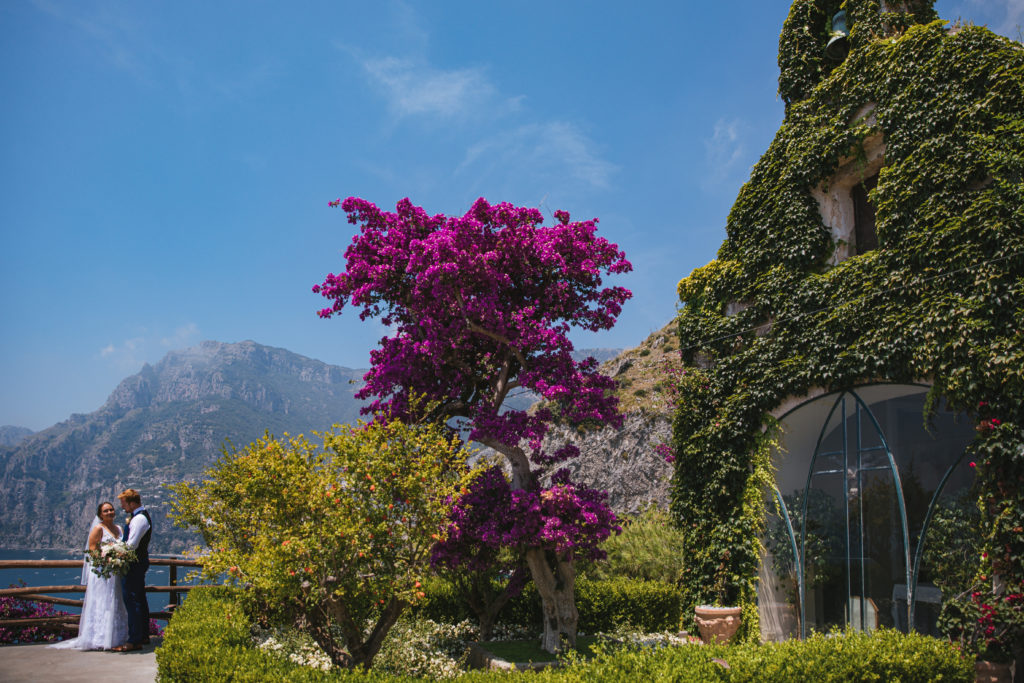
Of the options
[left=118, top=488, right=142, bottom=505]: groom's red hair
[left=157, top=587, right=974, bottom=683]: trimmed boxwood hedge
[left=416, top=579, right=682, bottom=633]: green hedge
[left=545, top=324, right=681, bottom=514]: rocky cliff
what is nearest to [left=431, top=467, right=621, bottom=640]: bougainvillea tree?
[left=416, top=579, right=682, bottom=633]: green hedge

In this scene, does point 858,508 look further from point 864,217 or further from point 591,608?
point 591,608

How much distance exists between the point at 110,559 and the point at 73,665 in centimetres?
158

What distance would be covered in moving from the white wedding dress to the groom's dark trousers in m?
0.09

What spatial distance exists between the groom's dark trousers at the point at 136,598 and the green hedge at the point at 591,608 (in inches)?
234

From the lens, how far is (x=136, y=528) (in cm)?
1029

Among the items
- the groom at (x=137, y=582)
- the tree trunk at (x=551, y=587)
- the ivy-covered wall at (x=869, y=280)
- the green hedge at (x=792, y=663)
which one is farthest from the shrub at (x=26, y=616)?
the ivy-covered wall at (x=869, y=280)

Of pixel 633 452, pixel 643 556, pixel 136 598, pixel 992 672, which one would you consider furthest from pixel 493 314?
pixel 633 452

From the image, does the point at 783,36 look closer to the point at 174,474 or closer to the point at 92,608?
the point at 92,608

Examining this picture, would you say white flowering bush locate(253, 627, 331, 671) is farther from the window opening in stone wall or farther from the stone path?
the window opening in stone wall

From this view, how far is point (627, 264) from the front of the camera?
41.7 feet

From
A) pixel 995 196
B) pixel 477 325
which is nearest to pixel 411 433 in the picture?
pixel 477 325

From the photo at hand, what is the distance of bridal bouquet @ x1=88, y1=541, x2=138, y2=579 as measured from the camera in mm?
9773

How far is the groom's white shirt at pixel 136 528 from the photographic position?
10.2 metres

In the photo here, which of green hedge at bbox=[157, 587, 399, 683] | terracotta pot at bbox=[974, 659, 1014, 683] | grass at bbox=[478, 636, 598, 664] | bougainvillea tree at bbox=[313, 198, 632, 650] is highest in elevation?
bougainvillea tree at bbox=[313, 198, 632, 650]
